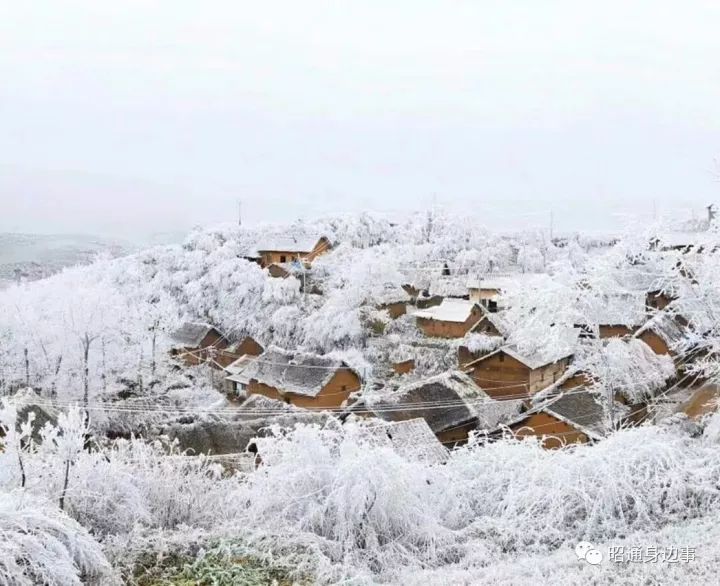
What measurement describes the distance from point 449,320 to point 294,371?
41.2 ft

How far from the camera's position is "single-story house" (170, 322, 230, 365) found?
3494cm

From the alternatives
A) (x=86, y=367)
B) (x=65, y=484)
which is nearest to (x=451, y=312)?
(x=86, y=367)

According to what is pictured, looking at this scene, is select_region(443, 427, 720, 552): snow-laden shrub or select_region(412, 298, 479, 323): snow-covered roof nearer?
select_region(443, 427, 720, 552): snow-laden shrub

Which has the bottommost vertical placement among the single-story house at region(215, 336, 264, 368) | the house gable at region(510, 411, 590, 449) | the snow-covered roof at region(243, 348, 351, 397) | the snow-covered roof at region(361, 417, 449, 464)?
the single-story house at region(215, 336, 264, 368)

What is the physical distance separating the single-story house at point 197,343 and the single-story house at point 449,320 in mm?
12468

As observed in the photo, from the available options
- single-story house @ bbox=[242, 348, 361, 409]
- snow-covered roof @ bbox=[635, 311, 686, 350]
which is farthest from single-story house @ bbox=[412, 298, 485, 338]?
single-story house @ bbox=[242, 348, 361, 409]

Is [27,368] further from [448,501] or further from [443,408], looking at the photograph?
[448,501]

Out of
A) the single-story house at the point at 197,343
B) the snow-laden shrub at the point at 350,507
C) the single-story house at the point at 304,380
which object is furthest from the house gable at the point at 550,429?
the single-story house at the point at 197,343

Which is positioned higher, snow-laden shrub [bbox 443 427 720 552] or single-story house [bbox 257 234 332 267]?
single-story house [bbox 257 234 332 267]

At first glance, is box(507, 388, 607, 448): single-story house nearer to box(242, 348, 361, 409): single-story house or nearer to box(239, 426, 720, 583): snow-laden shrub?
box(239, 426, 720, 583): snow-laden shrub

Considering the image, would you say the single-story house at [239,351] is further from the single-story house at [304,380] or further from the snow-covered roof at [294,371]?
the single-story house at [304,380]

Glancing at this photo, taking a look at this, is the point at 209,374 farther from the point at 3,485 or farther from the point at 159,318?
the point at 3,485

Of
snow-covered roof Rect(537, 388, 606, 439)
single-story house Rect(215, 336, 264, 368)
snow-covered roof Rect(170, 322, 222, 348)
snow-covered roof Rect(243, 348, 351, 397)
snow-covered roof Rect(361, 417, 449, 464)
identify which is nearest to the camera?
snow-covered roof Rect(361, 417, 449, 464)

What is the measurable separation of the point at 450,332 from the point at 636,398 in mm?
14973
